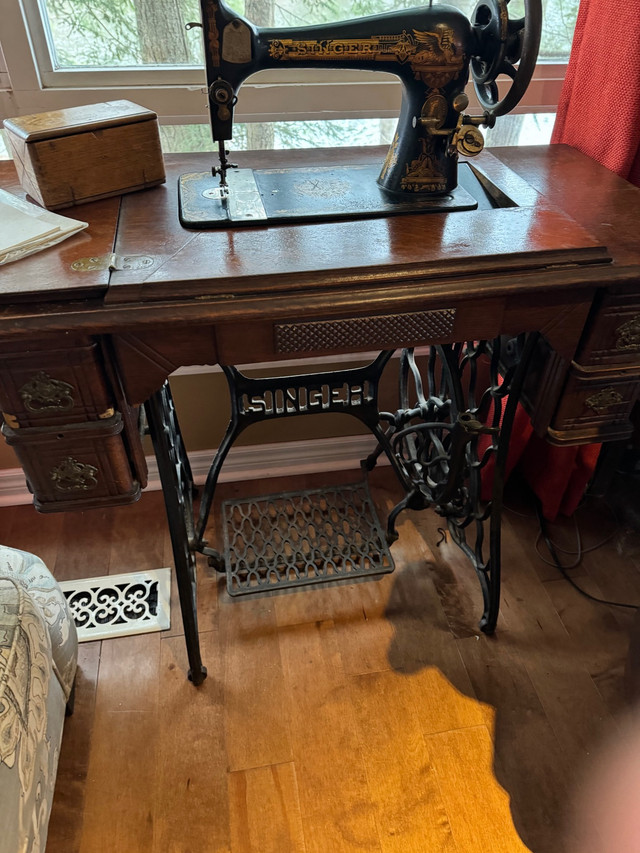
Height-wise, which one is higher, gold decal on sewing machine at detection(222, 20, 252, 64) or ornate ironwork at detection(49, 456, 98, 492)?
gold decal on sewing machine at detection(222, 20, 252, 64)

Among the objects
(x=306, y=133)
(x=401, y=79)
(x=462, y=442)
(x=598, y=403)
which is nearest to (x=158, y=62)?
(x=306, y=133)

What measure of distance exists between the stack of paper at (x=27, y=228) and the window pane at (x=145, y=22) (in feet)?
1.72

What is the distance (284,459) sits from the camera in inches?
72.5

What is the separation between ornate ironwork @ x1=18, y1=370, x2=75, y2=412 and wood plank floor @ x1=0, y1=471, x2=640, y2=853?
0.77m

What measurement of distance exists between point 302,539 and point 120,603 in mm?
473

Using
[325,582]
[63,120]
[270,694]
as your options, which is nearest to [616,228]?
[63,120]

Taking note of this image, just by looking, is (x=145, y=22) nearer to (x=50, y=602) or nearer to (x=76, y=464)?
(x=76, y=464)

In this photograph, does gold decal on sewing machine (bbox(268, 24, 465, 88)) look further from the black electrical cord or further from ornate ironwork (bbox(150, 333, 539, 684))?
the black electrical cord

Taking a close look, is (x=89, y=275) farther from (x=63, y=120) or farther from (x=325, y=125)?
(x=325, y=125)

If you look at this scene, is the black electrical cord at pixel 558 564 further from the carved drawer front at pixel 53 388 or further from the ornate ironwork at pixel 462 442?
the carved drawer front at pixel 53 388

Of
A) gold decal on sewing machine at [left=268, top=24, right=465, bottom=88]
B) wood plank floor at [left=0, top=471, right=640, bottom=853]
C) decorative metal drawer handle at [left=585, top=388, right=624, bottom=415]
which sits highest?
gold decal on sewing machine at [left=268, top=24, right=465, bottom=88]

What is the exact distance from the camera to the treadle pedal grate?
5.10ft

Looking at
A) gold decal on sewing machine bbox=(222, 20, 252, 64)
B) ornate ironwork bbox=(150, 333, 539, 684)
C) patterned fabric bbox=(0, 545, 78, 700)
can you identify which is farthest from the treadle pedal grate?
gold decal on sewing machine bbox=(222, 20, 252, 64)

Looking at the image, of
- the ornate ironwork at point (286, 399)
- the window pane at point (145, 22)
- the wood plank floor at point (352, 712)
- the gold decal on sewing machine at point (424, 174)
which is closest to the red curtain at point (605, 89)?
the window pane at point (145, 22)
